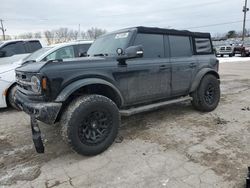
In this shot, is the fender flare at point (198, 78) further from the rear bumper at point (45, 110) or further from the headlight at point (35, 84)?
the headlight at point (35, 84)

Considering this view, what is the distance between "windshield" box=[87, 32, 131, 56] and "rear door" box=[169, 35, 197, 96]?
1.06 metres

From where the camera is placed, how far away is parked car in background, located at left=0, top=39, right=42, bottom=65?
26.9 ft

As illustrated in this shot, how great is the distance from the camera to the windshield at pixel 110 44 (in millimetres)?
4457

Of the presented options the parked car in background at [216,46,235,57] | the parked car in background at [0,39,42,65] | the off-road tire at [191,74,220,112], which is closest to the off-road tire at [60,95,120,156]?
the off-road tire at [191,74,220,112]

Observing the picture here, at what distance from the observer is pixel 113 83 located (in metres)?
4.03

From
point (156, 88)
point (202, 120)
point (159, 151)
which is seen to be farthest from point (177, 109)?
point (159, 151)

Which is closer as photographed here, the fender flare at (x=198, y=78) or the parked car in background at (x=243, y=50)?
the fender flare at (x=198, y=78)

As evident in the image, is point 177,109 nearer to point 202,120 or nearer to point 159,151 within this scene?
point 202,120

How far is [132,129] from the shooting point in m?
4.80

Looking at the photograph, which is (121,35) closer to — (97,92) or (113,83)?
(113,83)

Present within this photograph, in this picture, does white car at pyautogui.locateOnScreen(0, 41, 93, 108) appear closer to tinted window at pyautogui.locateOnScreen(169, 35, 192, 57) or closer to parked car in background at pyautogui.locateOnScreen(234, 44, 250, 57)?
tinted window at pyautogui.locateOnScreen(169, 35, 192, 57)

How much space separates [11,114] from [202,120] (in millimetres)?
4477

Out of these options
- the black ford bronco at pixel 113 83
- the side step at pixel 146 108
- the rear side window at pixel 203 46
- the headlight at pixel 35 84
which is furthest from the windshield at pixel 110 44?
the rear side window at pixel 203 46

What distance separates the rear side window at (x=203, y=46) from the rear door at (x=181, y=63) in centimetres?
28
